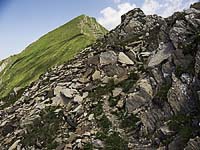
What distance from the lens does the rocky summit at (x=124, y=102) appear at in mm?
25562

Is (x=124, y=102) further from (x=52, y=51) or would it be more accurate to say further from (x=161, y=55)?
(x=52, y=51)

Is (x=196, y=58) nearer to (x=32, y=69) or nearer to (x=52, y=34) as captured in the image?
(x=32, y=69)

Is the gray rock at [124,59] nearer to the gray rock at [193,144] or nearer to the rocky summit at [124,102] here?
the rocky summit at [124,102]

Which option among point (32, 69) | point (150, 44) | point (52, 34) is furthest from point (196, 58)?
point (52, 34)

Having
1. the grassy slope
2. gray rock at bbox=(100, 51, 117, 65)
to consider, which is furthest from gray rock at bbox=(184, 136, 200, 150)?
the grassy slope

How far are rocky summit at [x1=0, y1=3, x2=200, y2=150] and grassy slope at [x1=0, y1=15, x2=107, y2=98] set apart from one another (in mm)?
69453

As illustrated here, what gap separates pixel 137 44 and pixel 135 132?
46.2ft

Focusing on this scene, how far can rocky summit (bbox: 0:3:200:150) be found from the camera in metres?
25.6

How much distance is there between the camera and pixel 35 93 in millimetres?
40844

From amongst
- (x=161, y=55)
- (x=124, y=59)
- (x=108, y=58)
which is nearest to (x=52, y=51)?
(x=108, y=58)

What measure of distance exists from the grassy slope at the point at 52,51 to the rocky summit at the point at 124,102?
6945 cm

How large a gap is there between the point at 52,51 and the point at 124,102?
117568mm

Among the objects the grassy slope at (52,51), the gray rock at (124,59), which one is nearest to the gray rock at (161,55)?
the gray rock at (124,59)

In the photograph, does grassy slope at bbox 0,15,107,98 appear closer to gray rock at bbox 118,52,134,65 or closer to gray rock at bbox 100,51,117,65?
gray rock at bbox 100,51,117,65
